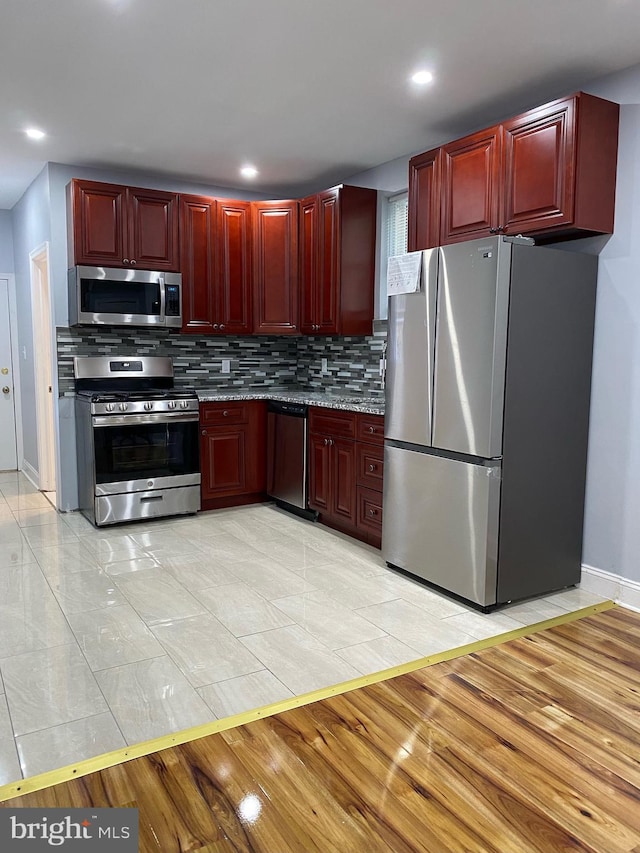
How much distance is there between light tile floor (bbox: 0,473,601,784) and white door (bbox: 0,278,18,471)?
8.07 ft

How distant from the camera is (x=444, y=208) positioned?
3725 millimetres

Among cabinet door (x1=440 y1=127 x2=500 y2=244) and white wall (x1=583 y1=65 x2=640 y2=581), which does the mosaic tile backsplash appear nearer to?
cabinet door (x1=440 y1=127 x2=500 y2=244)

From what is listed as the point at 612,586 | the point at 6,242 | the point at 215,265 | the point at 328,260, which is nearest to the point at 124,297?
the point at 215,265

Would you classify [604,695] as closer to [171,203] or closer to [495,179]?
[495,179]

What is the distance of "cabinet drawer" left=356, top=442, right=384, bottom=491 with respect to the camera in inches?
160

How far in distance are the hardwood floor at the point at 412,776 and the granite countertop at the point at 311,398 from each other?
1.95 meters

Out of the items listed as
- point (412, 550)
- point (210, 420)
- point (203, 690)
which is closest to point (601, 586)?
point (412, 550)

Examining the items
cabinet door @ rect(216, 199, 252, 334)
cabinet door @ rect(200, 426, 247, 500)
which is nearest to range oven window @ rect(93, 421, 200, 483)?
cabinet door @ rect(200, 426, 247, 500)

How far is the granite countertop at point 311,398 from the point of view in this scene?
4.28 meters

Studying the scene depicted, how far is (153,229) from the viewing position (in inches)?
193

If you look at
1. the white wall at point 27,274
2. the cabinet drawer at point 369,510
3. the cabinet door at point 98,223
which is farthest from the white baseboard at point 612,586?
the white wall at point 27,274

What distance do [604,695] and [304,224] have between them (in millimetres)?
3926

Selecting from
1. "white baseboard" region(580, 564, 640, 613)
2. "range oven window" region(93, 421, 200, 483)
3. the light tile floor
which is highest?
"range oven window" region(93, 421, 200, 483)

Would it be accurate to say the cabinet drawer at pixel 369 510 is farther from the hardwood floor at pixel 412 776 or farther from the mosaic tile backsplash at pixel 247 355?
the hardwood floor at pixel 412 776
